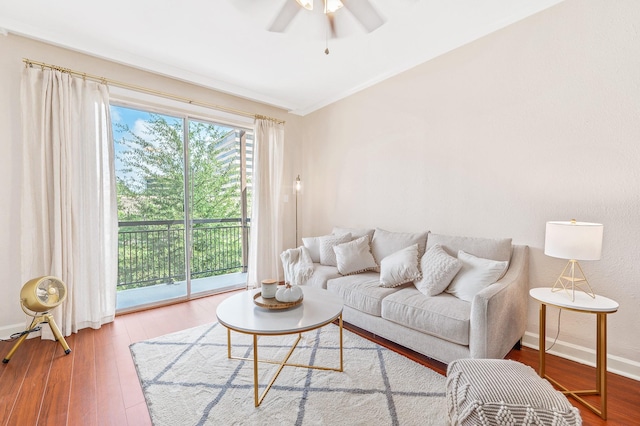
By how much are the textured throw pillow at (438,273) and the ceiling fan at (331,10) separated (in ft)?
6.25

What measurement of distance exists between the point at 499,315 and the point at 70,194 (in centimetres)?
365

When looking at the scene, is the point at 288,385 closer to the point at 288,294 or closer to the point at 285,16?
the point at 288,294

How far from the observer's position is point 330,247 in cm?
332

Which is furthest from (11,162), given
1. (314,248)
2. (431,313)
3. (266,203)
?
(431,313)

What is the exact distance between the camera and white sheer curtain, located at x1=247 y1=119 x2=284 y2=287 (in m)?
3.96

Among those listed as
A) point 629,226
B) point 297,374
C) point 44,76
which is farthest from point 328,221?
point 44,76

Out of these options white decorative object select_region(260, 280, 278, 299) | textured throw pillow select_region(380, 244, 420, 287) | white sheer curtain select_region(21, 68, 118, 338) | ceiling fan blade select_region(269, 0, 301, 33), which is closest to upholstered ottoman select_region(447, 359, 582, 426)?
textured throw pillow select_region(380, 244, 420, 287)

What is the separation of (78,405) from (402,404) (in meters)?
1.94

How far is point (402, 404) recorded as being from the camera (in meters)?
1.65

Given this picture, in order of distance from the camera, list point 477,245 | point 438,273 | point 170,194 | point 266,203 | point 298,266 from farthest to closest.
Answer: point 266,203 → point 170,194 → point 298,266 → point 477,245 → point 438,273

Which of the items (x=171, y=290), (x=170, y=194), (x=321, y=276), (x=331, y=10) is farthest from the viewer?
(x=171, y=290)

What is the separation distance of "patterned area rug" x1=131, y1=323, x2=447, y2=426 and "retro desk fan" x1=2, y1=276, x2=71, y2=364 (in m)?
0.70

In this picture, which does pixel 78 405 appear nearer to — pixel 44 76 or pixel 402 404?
pixel 402 404

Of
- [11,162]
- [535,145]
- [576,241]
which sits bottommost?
[576,241]
